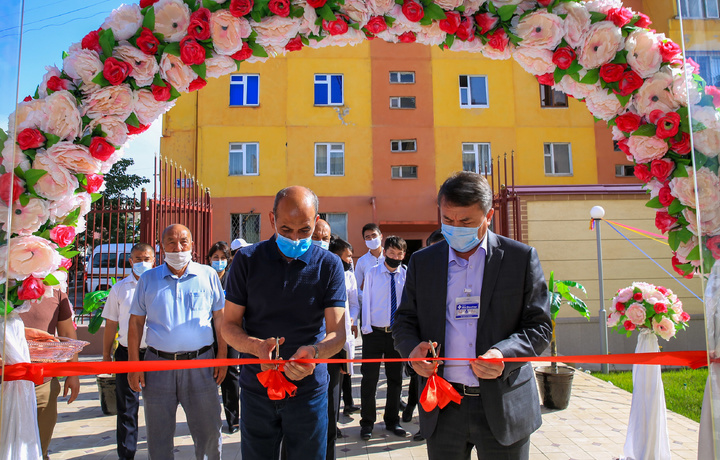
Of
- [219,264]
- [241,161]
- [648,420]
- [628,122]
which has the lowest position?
[648,420]

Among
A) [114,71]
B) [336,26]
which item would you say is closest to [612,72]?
[336,26]

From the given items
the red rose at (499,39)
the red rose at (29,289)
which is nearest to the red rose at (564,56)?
the red rose at (499,39)

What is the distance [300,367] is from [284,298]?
418mm

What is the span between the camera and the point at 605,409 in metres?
6.24

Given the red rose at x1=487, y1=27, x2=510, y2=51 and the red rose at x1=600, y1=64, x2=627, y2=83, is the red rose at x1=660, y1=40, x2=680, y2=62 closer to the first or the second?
the red rose at x1=600, y1=64, x2=627, y2=83

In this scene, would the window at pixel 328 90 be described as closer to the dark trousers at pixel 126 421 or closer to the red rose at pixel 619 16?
the dark trousers at pixel 126 421

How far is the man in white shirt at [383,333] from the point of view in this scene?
5.20 meters

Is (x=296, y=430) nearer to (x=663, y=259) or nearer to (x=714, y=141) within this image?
(x=714, y=141)

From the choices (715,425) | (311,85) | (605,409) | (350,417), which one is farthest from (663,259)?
(311,85)

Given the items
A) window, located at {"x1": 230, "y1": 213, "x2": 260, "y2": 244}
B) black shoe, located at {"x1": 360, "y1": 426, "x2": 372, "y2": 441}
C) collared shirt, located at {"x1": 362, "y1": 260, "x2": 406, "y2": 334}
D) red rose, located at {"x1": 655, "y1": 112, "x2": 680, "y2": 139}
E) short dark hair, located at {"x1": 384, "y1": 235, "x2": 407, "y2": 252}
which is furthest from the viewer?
window, located at {"x1": 230, "y1": 213, "x2": 260, "y2": 244}

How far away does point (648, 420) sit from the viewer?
4199mm

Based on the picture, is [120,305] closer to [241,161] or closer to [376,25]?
[376,25]

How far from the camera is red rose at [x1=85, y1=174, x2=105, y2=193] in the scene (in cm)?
314

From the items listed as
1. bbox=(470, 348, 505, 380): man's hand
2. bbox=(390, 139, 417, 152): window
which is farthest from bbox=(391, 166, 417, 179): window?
bbox=(470, 348, 505, 380): man's hand
